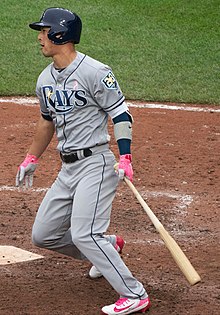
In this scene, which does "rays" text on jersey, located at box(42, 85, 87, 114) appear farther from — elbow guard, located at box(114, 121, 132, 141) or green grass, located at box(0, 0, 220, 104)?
green grass, located at box(0, 0, 220, 104)

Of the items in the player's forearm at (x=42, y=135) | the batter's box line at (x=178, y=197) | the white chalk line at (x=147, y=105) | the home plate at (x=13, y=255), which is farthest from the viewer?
the white chalk line at (x=147, y=105)

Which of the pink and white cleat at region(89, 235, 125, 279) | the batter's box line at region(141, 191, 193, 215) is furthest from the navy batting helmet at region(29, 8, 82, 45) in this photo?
the batter's box line at region(141, 191, 193, 215)

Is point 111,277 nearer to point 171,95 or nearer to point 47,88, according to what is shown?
point 47,88

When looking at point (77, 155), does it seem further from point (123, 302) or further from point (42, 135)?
point (123, 302)

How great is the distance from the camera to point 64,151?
6.60 meters

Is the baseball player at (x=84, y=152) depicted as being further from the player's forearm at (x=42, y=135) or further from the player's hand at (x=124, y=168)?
the player's forearm at (x=42, y=135)

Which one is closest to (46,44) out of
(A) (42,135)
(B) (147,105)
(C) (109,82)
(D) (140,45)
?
(C) (109,82)

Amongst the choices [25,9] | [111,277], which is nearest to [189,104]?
[25,9]

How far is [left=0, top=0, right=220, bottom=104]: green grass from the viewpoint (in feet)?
41.1

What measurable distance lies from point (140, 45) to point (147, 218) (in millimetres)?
6455

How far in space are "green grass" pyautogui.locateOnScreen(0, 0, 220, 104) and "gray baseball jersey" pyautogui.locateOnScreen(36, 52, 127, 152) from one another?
5.54m

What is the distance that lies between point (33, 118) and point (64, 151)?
442cm

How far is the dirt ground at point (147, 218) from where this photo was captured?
666 cm

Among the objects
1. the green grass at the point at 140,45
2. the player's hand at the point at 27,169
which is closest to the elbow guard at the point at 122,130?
the player's hand at the point at 27,169
